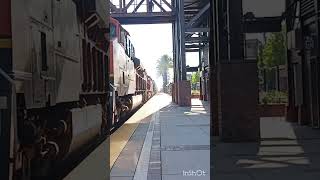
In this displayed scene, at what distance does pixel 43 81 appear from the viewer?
7.06 metres

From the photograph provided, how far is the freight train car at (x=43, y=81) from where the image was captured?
18.8 ft

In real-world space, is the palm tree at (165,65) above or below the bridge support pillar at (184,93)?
above

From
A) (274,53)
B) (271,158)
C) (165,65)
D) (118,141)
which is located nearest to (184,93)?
(274,53)

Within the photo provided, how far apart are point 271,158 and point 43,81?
5564 millimetres

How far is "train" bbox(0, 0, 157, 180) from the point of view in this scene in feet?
18.9

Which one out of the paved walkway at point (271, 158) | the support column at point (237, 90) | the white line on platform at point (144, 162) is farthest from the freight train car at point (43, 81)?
the support column at point (237, 90)

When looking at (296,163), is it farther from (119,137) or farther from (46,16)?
(119,137)

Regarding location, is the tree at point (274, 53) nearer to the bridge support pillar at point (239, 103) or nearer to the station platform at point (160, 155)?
the station platform at point (160, 155)

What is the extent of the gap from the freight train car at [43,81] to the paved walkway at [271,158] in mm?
2694

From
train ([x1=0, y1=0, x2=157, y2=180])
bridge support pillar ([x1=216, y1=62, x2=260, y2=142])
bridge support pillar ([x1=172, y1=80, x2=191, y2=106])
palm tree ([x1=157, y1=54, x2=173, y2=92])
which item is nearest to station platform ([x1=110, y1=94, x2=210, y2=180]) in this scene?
bridge support pillar ([x1=216, y1=62, x2=260, y2=142])

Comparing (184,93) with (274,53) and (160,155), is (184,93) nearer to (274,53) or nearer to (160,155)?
(274,53)

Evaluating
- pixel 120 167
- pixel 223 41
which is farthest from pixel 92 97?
pixel 223 41

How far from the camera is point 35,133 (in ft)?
22.2

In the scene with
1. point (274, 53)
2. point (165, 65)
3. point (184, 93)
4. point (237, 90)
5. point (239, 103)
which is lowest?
point (239, 103)
